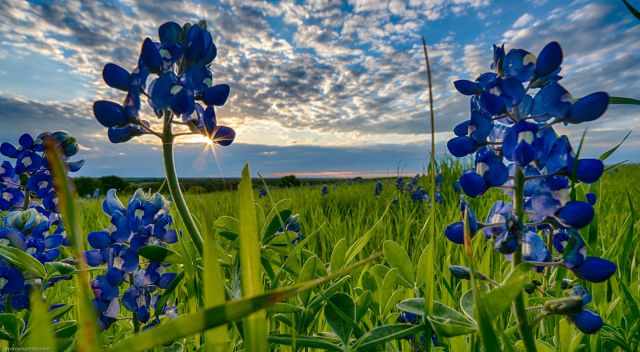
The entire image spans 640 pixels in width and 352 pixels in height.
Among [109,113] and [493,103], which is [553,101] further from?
[109,113]

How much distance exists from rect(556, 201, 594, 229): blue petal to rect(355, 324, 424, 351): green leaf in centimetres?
43

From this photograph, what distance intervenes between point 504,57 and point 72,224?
1.05 metres

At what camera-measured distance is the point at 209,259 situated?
0.72 metres

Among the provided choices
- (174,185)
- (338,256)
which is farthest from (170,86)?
(338,256)

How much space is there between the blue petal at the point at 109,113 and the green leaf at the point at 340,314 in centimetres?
85

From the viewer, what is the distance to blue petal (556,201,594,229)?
0.93m

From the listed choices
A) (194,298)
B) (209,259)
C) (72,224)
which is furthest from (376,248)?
(72,224)

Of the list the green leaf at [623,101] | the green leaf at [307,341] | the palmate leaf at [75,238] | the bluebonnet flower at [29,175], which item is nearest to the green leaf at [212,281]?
the palmate leaf at [75,238]

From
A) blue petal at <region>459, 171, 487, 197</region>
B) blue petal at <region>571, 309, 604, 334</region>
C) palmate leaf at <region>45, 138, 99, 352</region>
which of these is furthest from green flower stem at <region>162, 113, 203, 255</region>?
blue petal at <region>571, 309, 604, 334</region>

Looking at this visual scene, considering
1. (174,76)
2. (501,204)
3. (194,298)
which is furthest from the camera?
(194,298)

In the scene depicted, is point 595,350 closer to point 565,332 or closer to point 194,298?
point 565,332

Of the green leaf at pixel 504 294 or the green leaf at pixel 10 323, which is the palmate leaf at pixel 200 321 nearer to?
the green leaf at pixel 504 294

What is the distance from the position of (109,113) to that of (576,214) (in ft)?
4.32

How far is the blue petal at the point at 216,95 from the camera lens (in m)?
1.30
